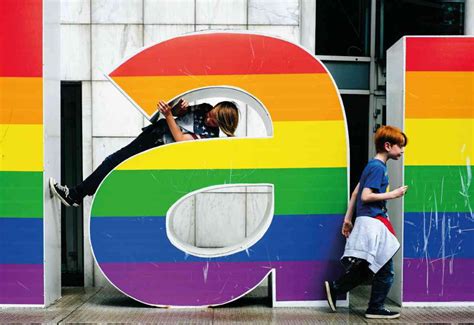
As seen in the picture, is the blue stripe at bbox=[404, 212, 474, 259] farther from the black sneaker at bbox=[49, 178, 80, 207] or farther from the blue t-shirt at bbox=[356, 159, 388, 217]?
the black sneaker at bbox=[49, 178, 80, 207]

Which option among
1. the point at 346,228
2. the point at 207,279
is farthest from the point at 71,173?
the point at 346,228

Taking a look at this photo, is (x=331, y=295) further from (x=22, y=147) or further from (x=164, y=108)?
(x=22, y=147)

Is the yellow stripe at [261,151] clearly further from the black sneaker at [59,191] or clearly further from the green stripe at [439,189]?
the green stripe at [439,189]

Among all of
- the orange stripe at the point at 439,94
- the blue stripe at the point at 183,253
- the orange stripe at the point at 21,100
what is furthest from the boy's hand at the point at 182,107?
the orange stripe at the point at 439,94

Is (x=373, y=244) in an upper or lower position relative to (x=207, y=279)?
upper

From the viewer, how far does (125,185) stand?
6.20m

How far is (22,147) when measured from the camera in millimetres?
6191

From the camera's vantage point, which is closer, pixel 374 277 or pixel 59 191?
pixel 374 277

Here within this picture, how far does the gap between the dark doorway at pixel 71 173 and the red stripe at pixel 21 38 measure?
1852mm

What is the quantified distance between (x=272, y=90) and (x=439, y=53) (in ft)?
5.38

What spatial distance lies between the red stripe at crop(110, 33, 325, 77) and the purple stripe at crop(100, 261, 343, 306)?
1831 mm

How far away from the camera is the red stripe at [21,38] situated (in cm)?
616

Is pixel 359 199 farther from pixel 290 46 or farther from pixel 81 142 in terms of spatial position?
pixel 81 142

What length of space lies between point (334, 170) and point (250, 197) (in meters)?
1.95
